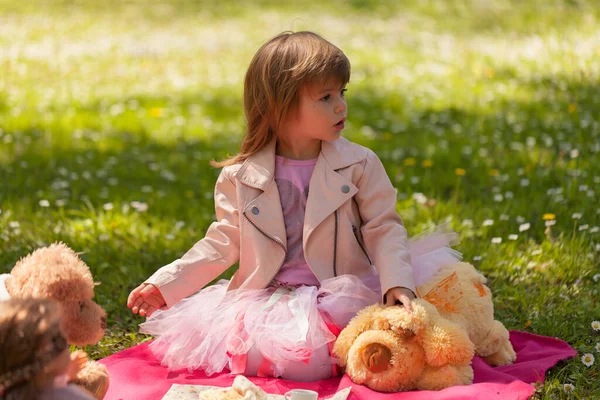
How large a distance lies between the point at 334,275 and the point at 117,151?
382 centimetres

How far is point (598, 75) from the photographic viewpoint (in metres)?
7.56

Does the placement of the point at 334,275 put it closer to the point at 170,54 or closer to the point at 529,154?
the point at 529,154

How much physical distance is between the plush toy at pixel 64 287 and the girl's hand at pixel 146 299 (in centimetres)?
60

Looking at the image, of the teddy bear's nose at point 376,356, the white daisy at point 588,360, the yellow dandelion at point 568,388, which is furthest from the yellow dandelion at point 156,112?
the yellow dandelion at point 568,388

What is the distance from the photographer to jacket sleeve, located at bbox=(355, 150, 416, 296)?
333cm

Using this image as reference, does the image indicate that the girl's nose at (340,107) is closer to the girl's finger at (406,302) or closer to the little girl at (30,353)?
the girl's finger at (406,302)

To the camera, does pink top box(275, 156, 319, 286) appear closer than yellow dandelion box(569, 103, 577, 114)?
Yes

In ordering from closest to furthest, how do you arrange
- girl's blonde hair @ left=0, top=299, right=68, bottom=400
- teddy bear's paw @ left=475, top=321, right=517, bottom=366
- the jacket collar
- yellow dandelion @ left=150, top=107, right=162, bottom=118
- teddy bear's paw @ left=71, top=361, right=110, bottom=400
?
1. girl's blonde hair @ left=0, top=299, right=68, bottom=400
2. teddy bear's paw @ left=71, top=361, right=110, bottom=400
3. teddy bear's paw @ left=475, top=321, right=517, bottom=366
4. the jacket collar
5. yellow dandelion @ left=150, top=107, right=162, bottom=118

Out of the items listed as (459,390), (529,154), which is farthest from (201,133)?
(459,390)

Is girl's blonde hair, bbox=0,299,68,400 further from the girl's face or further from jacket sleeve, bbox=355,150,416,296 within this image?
the girl's face

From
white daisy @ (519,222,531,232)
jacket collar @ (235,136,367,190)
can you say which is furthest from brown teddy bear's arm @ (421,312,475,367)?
A: white daisy @ (519,222,531,232)

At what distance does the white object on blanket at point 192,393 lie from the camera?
312 centimetres

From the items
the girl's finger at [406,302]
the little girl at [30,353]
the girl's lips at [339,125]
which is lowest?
the girl's finger at [406,302]

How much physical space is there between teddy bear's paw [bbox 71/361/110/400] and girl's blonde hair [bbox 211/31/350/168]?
114 cm
